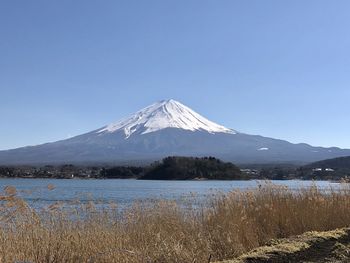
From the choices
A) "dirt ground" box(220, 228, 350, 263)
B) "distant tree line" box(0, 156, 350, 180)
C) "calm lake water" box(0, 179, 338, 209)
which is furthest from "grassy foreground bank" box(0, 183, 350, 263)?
"distant tree line" box(0, 156, 350, 180)

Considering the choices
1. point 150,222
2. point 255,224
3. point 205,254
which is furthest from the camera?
point 255,224

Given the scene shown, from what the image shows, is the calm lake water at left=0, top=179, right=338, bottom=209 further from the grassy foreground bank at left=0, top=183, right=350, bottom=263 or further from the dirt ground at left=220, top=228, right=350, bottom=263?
the dirt ground at left=220, top=228, right=350, bottom=263

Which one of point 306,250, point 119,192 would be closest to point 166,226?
point 306,250

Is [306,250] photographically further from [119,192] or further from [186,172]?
[186,172]

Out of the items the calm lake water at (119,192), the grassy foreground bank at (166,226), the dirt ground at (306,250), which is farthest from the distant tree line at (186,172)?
the dirt ground at (306,250)

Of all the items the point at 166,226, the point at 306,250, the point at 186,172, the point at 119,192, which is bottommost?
the point at 306,250

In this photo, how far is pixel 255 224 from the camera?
32.1 feet

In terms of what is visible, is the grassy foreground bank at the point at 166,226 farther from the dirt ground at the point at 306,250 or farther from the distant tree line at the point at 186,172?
the distant tree line at the point at 186,172

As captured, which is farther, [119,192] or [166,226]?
[119,192]

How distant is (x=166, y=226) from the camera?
8.87 m

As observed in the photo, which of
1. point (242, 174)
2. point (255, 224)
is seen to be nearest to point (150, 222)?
point (255, 224)

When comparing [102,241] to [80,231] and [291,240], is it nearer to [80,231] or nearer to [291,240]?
[80,231]

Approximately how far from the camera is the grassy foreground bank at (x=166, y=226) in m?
7.01

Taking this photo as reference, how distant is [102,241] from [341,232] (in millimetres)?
4409
